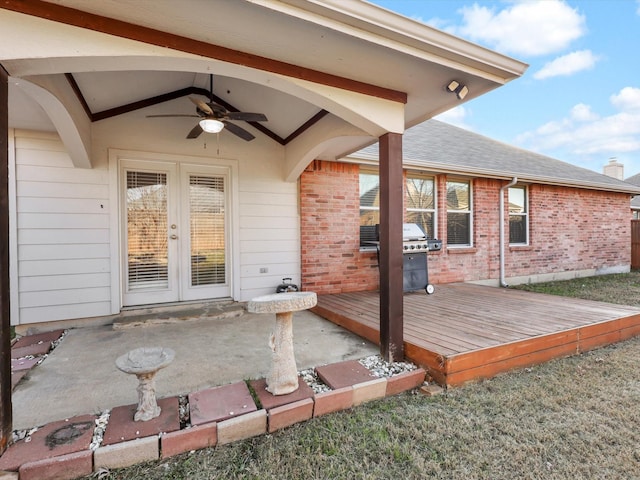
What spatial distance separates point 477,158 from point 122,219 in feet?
24.7

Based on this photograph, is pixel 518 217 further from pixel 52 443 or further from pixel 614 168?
pixel 614 168

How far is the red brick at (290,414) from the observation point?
2.07 meters

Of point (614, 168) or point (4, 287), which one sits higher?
point (614, 168)

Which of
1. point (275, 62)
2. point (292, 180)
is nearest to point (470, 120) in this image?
point (292, 180)

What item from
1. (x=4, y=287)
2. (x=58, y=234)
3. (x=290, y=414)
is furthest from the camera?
(x=58, y=234)

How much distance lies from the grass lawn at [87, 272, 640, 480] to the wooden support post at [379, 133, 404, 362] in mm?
541

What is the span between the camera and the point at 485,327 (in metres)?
3.48

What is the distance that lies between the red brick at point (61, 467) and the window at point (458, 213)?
22.2 ft

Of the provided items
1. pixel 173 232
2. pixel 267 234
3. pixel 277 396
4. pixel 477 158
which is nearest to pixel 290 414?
pixel 277 396

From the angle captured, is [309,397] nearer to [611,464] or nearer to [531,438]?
[531,438]

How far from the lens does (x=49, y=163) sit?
12.5 ft

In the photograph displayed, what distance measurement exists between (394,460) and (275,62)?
291 centimetres

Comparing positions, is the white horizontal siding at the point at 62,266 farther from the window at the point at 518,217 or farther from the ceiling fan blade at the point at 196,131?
the window at the point at 518,217

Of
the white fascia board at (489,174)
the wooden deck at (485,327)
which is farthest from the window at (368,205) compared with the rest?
the wooden deck at (485,327)
